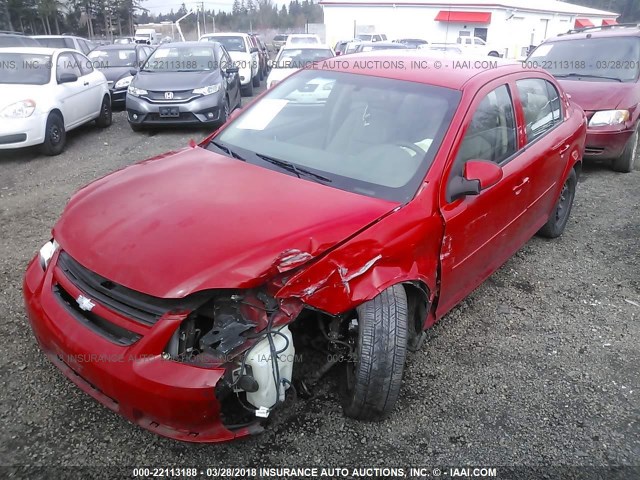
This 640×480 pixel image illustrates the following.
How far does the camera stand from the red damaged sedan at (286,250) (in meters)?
2.05

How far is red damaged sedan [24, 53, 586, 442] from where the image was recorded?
2051mm

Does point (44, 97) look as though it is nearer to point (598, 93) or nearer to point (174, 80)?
point (174, 80)

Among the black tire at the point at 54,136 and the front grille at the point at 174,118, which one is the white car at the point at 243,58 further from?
the black tire at the point at 54,136

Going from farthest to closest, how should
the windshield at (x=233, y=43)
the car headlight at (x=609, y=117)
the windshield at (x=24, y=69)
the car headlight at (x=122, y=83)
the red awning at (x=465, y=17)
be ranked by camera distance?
the red awning at (x=465, y=17)
the windshield at (x=233, y=43)
the car headlight at (x=122, y=83)
the windshield at (x=24, y=69)
the car headlight at (x=609, y=117)

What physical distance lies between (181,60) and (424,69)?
23.3ft

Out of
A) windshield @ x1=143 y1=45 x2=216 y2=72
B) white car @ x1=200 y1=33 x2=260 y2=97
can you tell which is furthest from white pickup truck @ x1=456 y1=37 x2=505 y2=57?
windshield @ x1=143 y1=45 x2=216 y2=72

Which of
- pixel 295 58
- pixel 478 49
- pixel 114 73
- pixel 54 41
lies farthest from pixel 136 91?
pixel 478 49

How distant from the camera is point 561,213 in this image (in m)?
4.74

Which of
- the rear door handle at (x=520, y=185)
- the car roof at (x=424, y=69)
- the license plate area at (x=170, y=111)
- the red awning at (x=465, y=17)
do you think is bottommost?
the license plate area at (x=170, y=111)

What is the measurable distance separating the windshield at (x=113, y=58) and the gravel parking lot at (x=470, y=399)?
8.99 meters

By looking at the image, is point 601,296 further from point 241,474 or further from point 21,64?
point 21,64

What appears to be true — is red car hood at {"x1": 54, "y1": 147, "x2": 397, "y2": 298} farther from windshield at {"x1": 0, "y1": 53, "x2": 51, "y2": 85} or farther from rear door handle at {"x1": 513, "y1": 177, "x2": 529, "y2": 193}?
windshield at {"x1": 0, "y1": 53, "x2": 51, "y2": 85}

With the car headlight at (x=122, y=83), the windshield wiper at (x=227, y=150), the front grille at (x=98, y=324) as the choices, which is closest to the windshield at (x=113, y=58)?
the car headlight at (x=122, y=83)

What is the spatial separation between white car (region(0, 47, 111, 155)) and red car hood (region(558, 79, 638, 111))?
7.06 m
